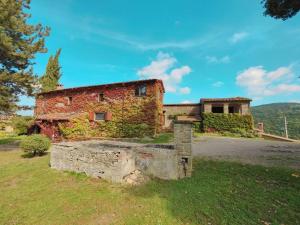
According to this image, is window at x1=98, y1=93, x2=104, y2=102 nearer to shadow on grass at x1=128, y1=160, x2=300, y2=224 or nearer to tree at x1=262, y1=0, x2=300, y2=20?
shadow on grass at x1=128, y1=160, x2=300, y2=224

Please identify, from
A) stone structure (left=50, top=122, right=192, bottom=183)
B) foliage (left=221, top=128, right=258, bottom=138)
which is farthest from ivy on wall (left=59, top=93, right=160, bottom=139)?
foliage (left=221, top=128, right=258, bottom=138)

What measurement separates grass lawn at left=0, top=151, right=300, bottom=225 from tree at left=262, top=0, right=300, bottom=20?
6779 millimetres

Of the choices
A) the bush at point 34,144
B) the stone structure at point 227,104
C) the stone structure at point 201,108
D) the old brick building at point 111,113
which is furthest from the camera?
the stone structure at point 201,108

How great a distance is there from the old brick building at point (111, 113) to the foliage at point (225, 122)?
7.54 metres

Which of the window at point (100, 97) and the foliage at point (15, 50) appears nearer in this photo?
the foliage at point (15, 50)

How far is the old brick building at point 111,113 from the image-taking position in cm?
1678

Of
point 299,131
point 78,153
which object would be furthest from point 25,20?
point 299,131

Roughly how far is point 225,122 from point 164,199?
1908 centimetres

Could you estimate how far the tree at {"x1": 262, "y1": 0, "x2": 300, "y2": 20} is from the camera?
7242 mm

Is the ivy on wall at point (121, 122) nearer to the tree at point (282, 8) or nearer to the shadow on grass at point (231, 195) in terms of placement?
the shadow on grass at point (231, 195)

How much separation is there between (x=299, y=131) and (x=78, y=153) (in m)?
38.5

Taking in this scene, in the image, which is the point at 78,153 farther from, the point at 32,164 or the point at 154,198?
the point at 154,198

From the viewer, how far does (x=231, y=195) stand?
17.2 feet

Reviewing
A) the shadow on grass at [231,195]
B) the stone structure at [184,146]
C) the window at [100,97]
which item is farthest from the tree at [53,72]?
the shadow on grass at [231,195]
